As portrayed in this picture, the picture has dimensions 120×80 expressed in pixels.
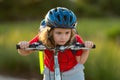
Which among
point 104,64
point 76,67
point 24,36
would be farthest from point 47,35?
point 24,36

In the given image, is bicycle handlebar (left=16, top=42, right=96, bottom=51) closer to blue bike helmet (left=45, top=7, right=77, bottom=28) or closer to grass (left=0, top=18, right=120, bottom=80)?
blue bike helmet (left=45, top=7, right=77, bottom=28)

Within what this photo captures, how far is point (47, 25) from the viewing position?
5.78 metres

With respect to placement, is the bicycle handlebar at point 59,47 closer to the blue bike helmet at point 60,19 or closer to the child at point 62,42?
the child at point 62,42

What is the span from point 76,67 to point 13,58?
5879 mm

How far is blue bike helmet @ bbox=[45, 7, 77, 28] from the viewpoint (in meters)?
5.63

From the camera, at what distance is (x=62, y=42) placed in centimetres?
559

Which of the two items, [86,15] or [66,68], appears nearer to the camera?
[66,68]

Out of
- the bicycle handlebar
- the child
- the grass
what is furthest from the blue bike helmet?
the grass

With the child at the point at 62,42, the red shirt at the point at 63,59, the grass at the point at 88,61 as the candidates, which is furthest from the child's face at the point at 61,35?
the grass at the point at 88,61

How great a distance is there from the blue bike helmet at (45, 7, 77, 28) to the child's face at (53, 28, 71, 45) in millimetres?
48

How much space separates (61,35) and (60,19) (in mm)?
202

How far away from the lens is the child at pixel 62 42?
18.4ft

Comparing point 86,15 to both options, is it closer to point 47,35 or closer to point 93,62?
point 93,62

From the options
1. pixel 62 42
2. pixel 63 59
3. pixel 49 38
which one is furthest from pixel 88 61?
pixel 62 42
